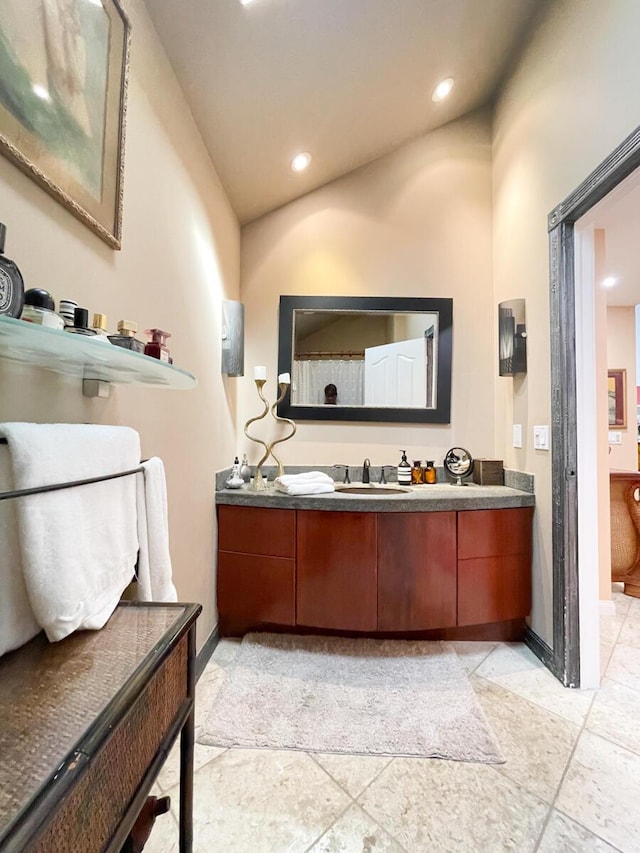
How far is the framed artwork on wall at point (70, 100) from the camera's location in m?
0.73

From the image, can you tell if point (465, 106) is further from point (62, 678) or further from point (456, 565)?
point (62, 678)

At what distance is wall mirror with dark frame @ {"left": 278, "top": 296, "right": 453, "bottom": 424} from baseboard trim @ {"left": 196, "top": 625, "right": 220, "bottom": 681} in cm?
134

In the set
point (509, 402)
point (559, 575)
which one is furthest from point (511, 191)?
point (559, 575)

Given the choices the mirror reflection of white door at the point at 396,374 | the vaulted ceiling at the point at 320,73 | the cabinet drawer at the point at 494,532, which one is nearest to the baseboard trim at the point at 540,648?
the cabinet drawer at the point at 494,532

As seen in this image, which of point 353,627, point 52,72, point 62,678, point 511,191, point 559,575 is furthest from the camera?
point 511,191

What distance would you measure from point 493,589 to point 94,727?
1913mm

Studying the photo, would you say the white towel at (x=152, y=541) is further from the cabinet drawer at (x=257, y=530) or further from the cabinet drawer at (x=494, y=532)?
the cabinet drawer at (x=494, y=532)

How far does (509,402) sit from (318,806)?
2.11m

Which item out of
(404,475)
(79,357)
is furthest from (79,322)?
(404,475)

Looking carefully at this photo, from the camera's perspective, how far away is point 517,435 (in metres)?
2.07

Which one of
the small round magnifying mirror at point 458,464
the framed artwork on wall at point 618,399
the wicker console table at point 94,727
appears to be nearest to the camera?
the wicker console table at point 94,727

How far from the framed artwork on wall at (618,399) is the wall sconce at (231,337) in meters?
3.85

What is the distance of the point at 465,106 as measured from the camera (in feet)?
7.61

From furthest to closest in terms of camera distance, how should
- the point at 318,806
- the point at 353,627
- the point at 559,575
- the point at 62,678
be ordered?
the point at 353,627
the point at 559,575
the point at 318,806
the point at 62,678
